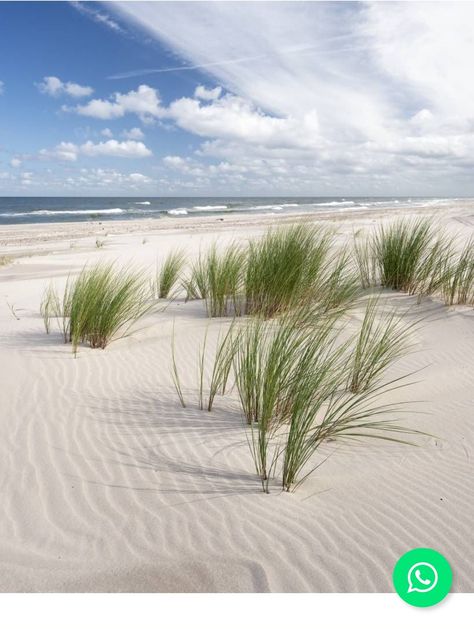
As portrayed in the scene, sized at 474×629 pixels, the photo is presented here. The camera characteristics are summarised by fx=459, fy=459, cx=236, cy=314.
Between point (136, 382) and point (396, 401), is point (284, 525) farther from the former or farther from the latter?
point (136, 382)

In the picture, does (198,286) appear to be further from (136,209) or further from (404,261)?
Result: (136,209)

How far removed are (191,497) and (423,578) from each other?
43.3 inches

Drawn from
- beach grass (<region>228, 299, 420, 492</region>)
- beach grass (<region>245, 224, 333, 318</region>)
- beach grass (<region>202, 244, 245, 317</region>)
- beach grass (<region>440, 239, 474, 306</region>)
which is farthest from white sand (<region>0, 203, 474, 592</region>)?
beach grass (<region>440, 239, 474, 306</region>)

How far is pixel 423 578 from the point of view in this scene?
1.38m

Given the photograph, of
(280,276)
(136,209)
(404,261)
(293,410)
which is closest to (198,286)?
(280,276)

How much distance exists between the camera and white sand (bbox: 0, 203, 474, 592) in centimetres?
175

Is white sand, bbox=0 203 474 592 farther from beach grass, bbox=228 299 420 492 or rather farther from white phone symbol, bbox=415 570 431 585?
white phone symbol, bbox=415 570 431 585

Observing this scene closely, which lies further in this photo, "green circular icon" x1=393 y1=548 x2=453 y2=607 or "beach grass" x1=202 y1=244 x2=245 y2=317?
"beach grass" x1=202 y1=244 x2=245 y2=317

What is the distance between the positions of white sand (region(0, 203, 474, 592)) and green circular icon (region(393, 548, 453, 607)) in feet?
1.05

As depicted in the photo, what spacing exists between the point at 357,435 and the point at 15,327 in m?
4.07

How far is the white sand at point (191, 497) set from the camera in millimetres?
1748

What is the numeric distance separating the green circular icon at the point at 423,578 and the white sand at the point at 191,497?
32cm
